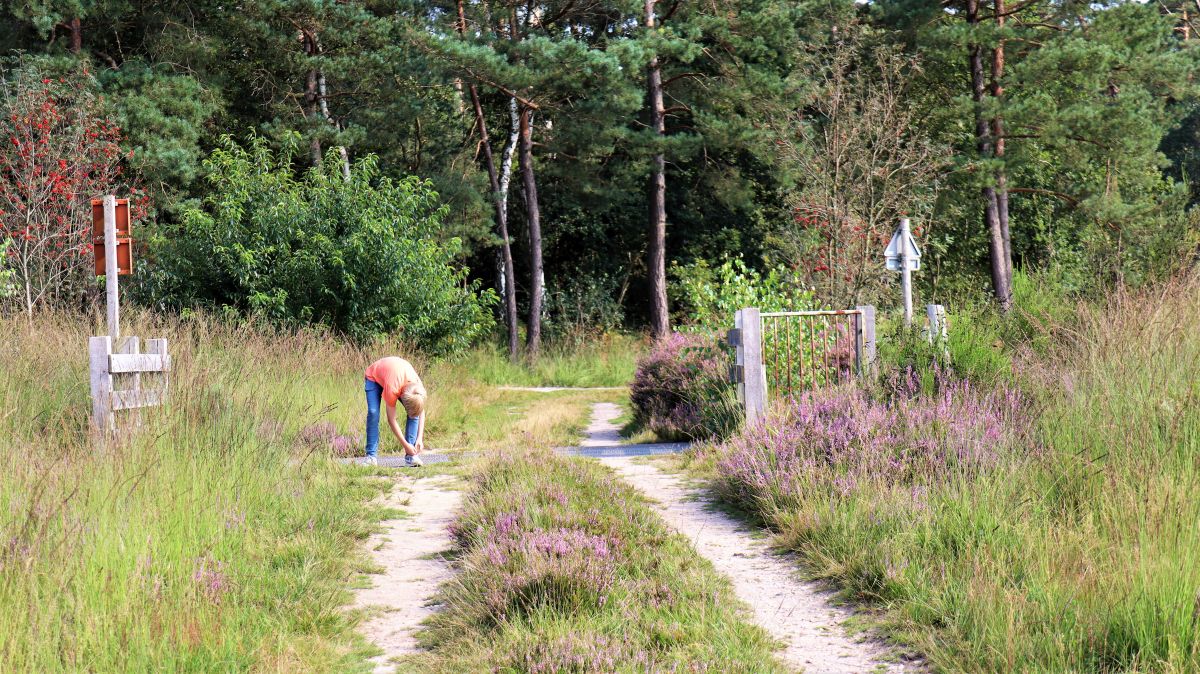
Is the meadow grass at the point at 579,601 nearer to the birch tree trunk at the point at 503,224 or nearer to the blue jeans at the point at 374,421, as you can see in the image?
the blue jeans at the point at 374,421

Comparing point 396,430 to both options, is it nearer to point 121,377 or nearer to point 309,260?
point 121,377

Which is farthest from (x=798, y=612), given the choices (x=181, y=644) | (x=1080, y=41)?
(x=1080, y=41)

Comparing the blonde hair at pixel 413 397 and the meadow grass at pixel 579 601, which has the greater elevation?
the blonde hair at pixel 413 397

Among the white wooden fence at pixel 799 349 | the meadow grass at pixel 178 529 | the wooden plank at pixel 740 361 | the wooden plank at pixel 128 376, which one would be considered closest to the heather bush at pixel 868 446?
the white wooden fence at pixel 799 349

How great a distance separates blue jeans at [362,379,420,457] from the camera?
34.4 ft

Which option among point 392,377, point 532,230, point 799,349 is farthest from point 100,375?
point 532,230

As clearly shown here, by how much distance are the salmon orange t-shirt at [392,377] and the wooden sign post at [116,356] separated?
6.37 ft

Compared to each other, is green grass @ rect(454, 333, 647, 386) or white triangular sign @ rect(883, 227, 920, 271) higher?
white triangular sign @ rect(883, 227, 920, 271)

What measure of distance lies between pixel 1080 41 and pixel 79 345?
22.4m

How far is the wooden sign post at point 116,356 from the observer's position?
8203 millimetres

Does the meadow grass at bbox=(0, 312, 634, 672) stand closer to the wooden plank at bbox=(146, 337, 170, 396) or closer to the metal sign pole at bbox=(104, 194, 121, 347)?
the wooden plank at bbox=(146, 337, 170, 396)

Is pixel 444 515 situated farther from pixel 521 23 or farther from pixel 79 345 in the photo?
pixel 521 23

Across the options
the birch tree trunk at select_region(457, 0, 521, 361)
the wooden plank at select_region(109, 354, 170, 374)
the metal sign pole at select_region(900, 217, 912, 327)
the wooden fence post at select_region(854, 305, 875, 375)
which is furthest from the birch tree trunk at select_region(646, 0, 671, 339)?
the wooden plank at select_region(109, 354, 170, 374)

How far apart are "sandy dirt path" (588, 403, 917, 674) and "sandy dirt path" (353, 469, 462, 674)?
5.19 ft
